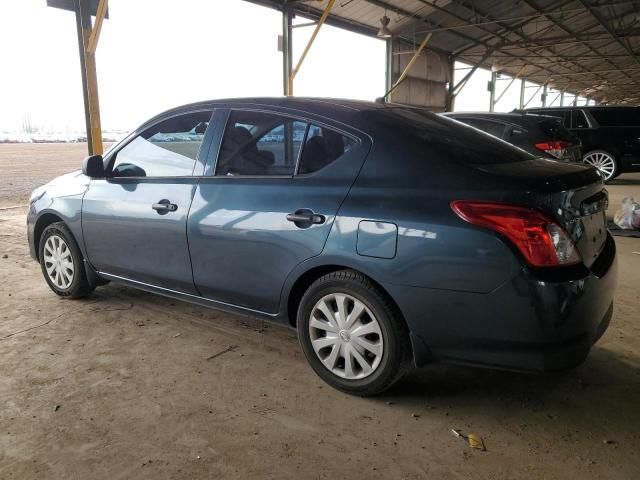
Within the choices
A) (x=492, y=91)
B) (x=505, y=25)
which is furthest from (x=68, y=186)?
(x=492, y=91)

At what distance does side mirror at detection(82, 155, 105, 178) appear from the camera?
343cm

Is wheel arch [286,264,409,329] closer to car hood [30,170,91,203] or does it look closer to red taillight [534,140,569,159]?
car hood [30,170,91,203]

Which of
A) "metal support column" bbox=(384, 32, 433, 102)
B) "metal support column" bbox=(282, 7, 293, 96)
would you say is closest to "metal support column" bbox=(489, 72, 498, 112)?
"metal support column" bbox=(384, 32, 433, 102)

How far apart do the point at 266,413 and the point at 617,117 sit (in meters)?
10.8

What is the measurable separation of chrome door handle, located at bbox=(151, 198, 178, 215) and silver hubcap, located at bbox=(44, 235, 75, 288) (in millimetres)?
1154

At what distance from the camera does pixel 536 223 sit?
1988 millimetres

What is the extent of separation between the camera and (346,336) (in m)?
2.47

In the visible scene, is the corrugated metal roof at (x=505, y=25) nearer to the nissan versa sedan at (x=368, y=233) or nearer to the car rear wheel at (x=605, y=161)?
the car rear wheel at (x=605, y=161)

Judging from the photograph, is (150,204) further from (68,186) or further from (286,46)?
(286,46)

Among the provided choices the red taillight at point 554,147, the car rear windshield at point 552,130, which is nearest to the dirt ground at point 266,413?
the red taillight at point 554,147

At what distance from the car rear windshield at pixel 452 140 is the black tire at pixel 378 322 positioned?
2.29ft

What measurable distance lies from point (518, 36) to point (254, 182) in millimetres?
19480

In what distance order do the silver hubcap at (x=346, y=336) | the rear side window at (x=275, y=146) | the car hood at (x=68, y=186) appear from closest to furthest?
the silver hubcap at (x=346, y=336), the rear side window at (x=275, y=146), the car hood at (x=68, y=186)

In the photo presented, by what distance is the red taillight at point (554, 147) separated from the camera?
688 centimetres
